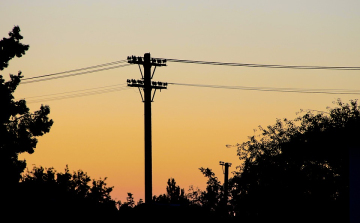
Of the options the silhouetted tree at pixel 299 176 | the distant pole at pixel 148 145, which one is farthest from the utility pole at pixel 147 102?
the silhouetted tree at pixel 299 176

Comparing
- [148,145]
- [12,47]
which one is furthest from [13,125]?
[148,145]

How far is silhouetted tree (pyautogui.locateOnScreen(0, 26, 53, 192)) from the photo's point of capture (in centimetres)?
5097

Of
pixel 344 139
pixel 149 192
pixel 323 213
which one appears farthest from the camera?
pixel 323 213

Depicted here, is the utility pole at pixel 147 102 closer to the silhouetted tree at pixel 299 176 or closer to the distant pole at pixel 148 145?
the distant pole at pixel 148 145

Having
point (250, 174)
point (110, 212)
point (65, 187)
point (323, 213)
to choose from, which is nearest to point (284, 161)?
point (250, 174)

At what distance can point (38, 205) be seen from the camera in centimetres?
4691

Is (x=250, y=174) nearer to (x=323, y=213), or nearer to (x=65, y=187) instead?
(x=323, y=213)

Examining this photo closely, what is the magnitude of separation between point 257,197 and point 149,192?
1297 centimetres

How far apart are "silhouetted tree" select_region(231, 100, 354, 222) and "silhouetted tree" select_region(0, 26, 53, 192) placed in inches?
585

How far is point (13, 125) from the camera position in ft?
172

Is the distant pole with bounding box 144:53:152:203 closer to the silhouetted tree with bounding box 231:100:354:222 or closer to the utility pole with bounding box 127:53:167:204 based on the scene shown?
the utility pole with bounding box 127:53:167:204

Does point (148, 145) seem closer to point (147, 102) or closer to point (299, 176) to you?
point (147, 102)

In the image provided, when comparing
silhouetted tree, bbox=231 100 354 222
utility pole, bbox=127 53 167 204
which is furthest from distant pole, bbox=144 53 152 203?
silhouetted tree, bbox=231 100 354 222

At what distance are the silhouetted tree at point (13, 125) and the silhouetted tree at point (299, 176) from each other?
48.7 ft
